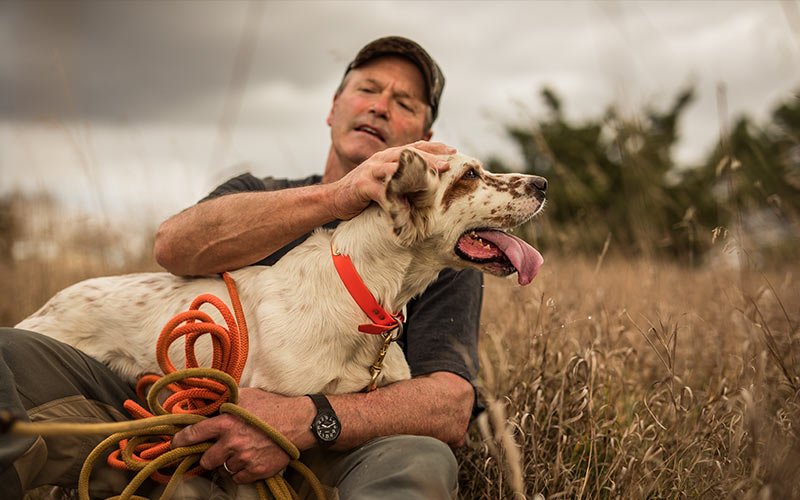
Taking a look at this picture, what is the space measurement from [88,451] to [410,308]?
133cm

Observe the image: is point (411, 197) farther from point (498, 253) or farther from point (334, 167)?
point (334, 167)

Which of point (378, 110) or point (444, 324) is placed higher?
point (378, 110)

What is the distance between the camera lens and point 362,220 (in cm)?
240

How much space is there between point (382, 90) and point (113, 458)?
204 cm

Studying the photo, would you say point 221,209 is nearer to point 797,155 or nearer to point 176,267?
point 176,267

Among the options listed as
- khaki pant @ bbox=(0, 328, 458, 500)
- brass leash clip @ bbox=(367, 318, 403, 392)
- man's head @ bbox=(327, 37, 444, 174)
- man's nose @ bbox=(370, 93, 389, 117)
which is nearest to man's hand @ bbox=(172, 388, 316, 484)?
khaki pant @ bbox=(0, 328, 458, 500)

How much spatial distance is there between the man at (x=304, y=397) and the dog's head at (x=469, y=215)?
0.30 feet

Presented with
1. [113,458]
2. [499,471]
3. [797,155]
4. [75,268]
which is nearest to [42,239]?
[75,268]

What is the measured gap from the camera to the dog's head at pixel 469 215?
2.33 metres

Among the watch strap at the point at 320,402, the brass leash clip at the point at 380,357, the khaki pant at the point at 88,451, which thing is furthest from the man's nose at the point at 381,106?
the khaki pant at the point at 88,451

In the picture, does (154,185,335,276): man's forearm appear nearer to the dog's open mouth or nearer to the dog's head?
the dog's head

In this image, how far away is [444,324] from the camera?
2.68 metres

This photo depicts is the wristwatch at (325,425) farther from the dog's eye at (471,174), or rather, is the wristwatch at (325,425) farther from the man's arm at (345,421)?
the dog's eye at (471,174)

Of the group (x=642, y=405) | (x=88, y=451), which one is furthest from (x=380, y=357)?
(x=642, y=405)
